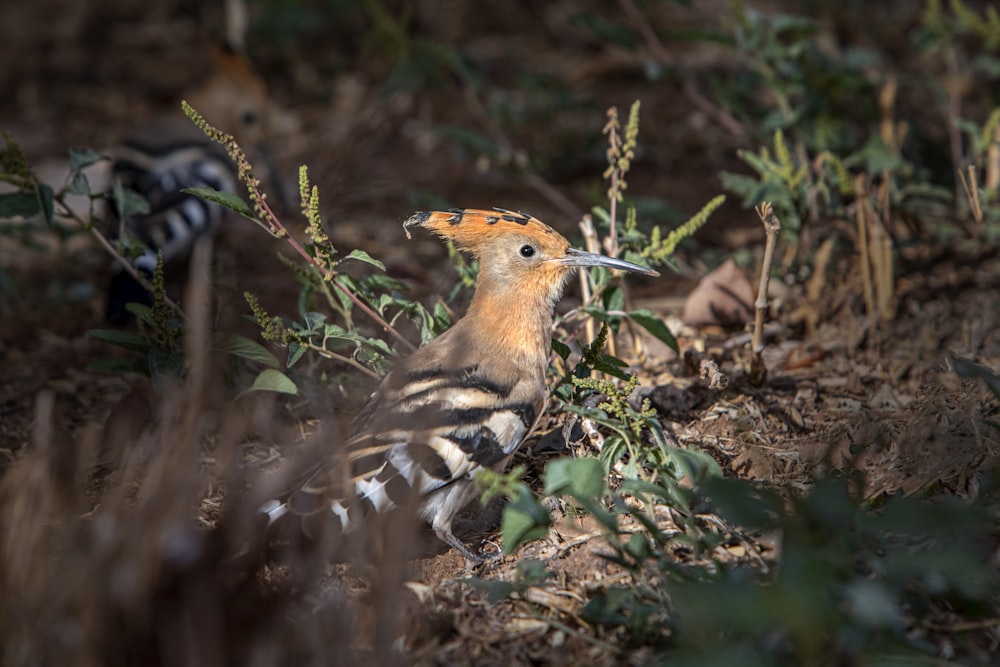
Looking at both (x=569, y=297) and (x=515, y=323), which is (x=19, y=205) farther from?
(x=569, y=297)

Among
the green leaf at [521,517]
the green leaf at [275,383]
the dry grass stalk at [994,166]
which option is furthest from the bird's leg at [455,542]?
the dry grass stalk at [994,166]

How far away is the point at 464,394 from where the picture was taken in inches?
99.3

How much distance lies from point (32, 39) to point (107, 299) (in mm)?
3343

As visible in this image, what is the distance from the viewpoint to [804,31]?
372cm

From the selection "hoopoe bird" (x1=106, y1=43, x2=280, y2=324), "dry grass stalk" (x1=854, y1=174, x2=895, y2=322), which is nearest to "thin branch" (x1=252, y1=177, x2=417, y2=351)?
"hoopoe bird" (x1=106, y1=43, x2=280, y2=324)

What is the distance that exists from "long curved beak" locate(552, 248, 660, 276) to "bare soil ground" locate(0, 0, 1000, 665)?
1.30 feet

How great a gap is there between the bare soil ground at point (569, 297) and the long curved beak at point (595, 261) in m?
0.40

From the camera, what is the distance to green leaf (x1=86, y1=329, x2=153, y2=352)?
8.78 feet

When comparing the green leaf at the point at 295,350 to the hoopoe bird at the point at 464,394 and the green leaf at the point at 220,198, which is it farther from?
the green leaf at the point at 220,198

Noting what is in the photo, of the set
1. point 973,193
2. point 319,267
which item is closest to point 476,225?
point 319,267

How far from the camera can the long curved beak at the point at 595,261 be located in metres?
2.68

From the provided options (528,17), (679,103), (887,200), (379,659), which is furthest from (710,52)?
(379,659)

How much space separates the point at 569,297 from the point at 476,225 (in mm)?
1095

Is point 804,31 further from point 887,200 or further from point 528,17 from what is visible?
point 528,17
